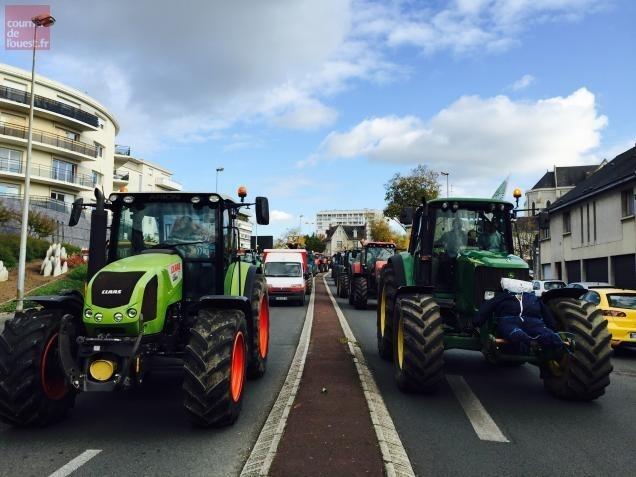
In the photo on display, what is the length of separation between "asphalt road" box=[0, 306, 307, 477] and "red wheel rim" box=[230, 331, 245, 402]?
320 mm

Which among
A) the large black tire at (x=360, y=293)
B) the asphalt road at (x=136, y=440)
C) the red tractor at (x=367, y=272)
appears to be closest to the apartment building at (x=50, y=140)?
the red tractor at (x=367, y=272)

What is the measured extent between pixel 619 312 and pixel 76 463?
10114mm

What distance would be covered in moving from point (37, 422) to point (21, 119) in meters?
45.1

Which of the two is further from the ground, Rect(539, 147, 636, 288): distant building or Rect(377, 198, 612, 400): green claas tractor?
Rect(539, 147, 636, 288): distant building

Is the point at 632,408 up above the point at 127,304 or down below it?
below

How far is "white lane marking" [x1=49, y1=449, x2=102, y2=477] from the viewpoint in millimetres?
4035

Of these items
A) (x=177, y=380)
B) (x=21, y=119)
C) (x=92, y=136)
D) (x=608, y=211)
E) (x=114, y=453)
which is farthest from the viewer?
(x=92, y=136)

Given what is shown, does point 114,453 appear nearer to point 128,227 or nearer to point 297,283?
point 128,227

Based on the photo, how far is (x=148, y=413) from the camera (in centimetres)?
564

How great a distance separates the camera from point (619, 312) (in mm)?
10461

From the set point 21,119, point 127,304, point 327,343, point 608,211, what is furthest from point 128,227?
point 21,119

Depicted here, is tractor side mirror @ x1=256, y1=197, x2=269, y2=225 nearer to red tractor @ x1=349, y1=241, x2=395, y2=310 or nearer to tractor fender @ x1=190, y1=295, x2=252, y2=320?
tractor fender @ x1=190, y1=295, x2=252, y2=320

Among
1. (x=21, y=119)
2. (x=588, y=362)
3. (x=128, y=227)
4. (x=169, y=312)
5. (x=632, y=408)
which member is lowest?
(x=632, y=408)

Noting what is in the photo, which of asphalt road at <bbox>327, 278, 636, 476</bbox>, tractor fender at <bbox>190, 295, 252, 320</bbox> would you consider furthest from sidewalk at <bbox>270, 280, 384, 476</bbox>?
tractor fender at <bbox>190, 295, 252, 320</bbox>
